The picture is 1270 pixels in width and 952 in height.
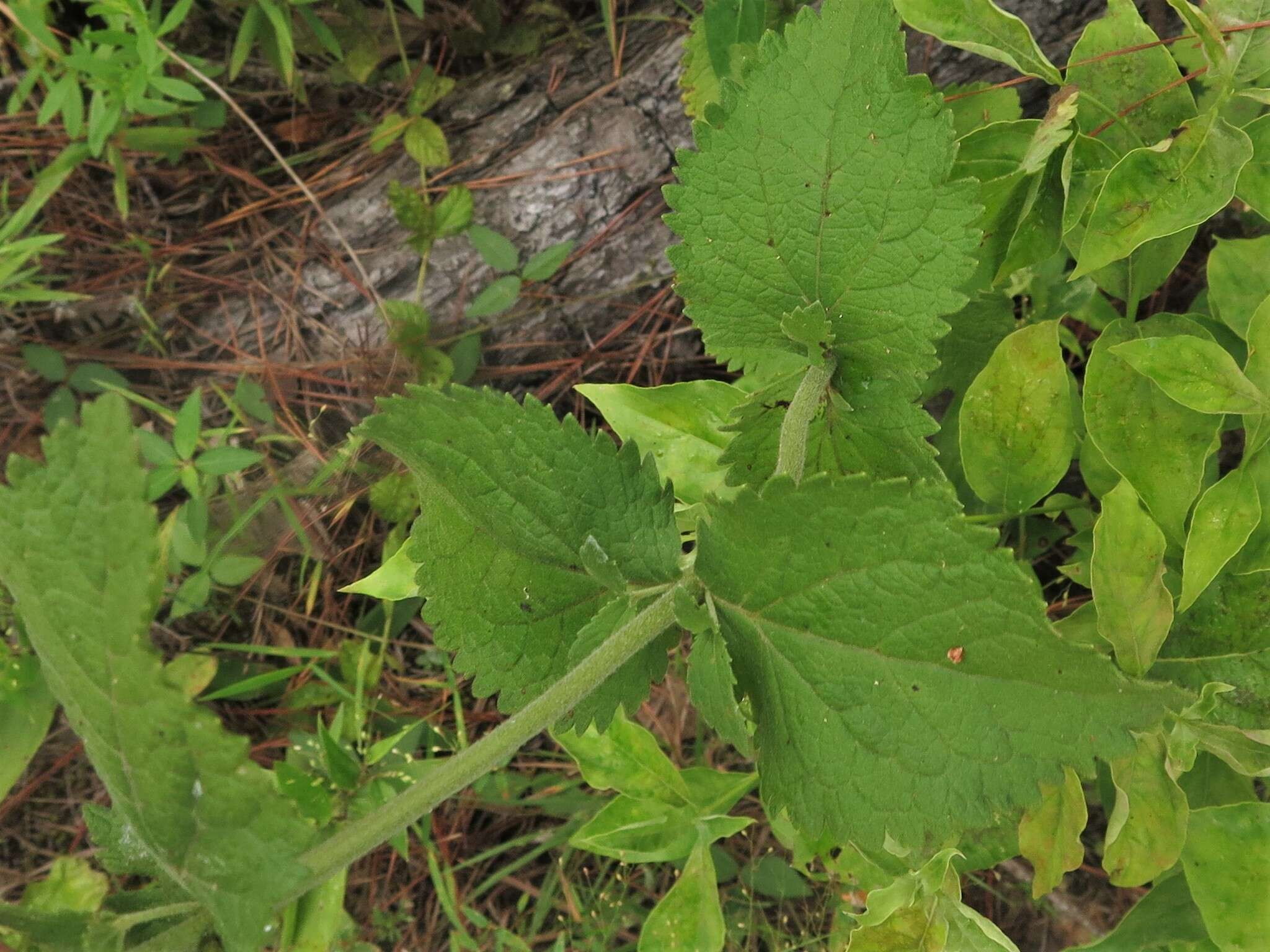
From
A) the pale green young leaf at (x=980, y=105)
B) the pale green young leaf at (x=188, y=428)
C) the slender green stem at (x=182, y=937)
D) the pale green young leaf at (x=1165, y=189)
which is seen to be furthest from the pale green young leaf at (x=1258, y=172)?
the pale green young leaf at (x=188, y=428)

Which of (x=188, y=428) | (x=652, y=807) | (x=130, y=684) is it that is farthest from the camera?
(x=188, y=428)

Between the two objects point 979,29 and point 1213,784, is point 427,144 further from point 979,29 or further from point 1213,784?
point 1213,784

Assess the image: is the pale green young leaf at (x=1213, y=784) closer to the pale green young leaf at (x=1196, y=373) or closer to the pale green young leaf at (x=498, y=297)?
the pale green young leaf at (x=1196, y=373)

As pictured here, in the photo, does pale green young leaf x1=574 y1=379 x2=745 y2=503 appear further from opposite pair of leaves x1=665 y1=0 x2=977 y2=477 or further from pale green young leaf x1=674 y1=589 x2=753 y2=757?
pale green young leaf x1=674 y1=589 x2=753 y2=757

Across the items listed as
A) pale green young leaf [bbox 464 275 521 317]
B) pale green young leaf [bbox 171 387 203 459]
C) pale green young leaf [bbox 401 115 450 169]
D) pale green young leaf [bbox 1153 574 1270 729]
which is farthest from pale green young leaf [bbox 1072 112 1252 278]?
pale green young leaf [bbox 171 387 203 459]

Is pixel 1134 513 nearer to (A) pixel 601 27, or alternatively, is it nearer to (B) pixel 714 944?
(B) pixel 714 944

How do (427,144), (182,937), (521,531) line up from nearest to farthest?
(182,937), (521,531), (427,144)

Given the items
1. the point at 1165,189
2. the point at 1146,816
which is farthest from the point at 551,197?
the point at 1146,816

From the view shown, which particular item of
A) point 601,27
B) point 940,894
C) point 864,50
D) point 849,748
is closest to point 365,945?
point 940,894
